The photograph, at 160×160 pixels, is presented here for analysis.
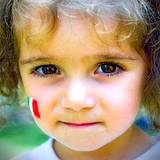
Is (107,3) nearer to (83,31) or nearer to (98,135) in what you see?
(83,31)

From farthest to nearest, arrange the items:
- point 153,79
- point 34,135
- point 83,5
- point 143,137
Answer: point 34,135, point 143,137, point 153,79, point 83,5

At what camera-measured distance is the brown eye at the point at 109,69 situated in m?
1.23

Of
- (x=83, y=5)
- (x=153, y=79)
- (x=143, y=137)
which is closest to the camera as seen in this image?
(x=83, y=5)

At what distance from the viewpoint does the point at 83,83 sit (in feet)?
3.98

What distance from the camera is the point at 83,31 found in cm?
119

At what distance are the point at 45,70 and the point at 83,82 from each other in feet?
0.36

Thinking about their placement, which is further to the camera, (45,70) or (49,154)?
(49,154)

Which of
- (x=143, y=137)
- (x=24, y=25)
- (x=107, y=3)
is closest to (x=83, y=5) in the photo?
(x=107, y=3)

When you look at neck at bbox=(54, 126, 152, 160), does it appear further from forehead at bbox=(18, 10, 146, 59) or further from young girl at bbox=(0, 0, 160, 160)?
forehead at bbox=(18, 10, 146, 59)

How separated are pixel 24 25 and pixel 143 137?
1.46 feet

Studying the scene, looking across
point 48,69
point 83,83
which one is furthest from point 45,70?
point 83,83

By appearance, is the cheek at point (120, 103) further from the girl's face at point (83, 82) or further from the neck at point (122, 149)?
the neck at point (122, 149)

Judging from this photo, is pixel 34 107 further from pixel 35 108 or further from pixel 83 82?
pixel 83 82

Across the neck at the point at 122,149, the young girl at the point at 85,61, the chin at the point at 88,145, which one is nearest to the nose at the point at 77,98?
the young girl at the point at 85,61
